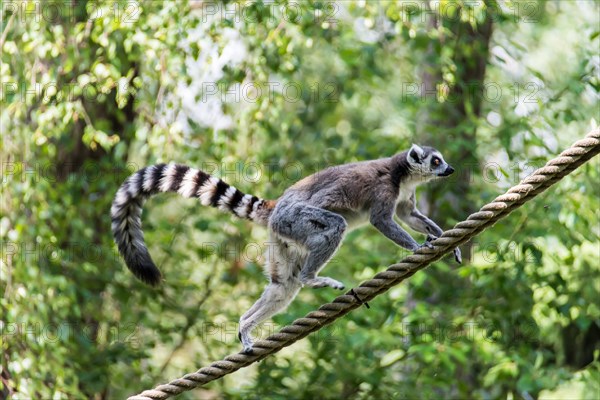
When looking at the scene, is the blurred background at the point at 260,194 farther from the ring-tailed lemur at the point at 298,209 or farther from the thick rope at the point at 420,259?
the thick rope at the point at 420,259

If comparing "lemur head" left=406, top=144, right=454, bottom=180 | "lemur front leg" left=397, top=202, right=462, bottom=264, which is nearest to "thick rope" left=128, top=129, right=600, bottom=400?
"lemur front leg" left=397, top=202, right=462, bottom=264

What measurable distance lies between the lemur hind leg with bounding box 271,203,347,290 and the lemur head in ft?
2.17

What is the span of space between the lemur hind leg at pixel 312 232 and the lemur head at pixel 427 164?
2.17ft

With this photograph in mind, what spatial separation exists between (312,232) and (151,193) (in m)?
1.06

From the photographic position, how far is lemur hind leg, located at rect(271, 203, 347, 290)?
4.61 m

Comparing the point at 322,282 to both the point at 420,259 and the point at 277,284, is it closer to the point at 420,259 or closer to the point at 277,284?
the point at 277,284

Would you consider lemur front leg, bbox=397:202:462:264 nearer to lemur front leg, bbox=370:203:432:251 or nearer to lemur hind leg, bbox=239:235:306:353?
lemur front leg, bbox=370:203:432:251

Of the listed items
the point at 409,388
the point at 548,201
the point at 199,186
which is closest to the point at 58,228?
the point at 199,186

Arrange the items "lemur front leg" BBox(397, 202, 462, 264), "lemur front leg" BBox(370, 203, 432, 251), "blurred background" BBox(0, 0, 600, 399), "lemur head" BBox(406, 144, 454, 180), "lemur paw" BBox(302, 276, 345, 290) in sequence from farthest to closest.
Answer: "blurred background" BBox(0, 0, 600, 399) → "lemur head" BBox(406, 144, 454, 180) → "lemur front leg" BBox(397, 202, 462, 264) → "lemur front leg" BBox(370, 203, 432, 251) → "lemur paw" BBox(302, 276, 345, 290)

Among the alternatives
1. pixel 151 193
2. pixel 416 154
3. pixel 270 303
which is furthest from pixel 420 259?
pixel 151 193

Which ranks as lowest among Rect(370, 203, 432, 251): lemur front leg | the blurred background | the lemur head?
the blurred background

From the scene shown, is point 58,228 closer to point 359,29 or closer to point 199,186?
point 199,186

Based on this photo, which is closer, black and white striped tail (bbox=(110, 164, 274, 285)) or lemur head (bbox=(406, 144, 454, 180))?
black and white striped tail (bbox=(110, 164, 274, 285))

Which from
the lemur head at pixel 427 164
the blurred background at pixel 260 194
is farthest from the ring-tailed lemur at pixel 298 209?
the blurred background at pixel 260 194
